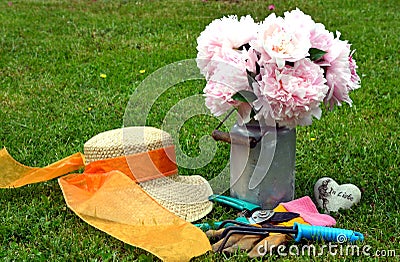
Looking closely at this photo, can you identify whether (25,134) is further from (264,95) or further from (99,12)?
(99,12)

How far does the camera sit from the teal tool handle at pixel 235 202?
2.73 meters

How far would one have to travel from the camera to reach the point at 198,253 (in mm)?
2359

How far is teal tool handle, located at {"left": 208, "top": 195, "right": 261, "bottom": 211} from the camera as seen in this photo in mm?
2727

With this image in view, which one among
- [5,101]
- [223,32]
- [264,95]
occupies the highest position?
[223,32]

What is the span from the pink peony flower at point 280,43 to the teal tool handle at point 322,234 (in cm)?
64

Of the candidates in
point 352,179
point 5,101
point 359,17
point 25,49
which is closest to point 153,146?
point 352,179

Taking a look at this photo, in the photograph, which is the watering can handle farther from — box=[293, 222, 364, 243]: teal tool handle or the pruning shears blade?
box=[293, 222, 364, 243]: teal tool handle

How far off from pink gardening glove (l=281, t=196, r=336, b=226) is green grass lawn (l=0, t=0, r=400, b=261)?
3.6 inches

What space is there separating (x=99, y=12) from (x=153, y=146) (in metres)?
4.90

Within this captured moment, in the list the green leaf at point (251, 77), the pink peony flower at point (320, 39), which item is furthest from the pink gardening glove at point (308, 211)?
the pink peony flower at point (320, 39)

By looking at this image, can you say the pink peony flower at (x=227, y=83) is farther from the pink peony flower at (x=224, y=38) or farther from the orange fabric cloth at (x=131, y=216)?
the orange fabric cloth at (x=131, y=216)

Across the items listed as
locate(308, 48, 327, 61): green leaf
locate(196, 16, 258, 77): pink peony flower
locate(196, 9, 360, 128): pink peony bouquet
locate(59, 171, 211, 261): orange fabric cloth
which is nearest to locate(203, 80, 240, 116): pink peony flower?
locate(196, 9, 360, 128): pink peony bouquet

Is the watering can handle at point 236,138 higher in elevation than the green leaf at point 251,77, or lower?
lower

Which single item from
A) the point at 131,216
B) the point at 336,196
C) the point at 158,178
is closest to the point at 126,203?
the point at 131,216
